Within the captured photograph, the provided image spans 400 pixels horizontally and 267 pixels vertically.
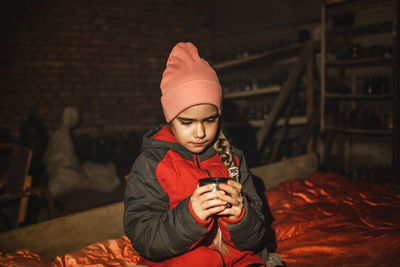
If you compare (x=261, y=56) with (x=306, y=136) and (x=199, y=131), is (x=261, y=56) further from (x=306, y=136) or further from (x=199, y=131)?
(x=199, y=131)

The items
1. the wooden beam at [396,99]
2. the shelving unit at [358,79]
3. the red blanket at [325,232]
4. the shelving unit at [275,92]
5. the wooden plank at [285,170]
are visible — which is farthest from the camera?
the shelving unit at [275,92]

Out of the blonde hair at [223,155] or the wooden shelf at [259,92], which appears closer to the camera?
the blonde hair at [223,155]

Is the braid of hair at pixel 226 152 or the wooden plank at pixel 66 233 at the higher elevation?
the braid of hair at pixel 226 152

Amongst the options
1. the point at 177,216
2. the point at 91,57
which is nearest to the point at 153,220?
the point at 177,216

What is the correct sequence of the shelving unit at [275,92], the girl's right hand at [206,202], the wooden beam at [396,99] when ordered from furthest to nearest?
the shelving unit at [275,92] → the wooden beam at [396,99] → the girl's right hand at [206,202]

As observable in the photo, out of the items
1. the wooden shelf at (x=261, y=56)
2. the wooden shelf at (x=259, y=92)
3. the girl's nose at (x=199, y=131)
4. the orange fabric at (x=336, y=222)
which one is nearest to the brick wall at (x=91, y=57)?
the wooden shelf at (x=261, y=56)

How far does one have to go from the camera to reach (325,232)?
5.35 ft

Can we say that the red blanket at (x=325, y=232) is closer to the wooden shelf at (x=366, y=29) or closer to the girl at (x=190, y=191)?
the girl at (x=190, y=191)

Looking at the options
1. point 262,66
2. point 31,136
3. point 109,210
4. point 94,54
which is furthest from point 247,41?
point 109,210

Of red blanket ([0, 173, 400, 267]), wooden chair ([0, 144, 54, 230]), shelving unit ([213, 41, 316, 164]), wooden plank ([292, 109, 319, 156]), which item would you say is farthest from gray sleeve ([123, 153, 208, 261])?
wooden plank ([292, 109, 319, 156])

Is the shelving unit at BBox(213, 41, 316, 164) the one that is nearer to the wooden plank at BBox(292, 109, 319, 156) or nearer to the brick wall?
the wooden plank at BBox(292, 109, 319, 156)

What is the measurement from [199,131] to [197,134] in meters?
0.01

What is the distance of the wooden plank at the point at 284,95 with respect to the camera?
13.2 ft

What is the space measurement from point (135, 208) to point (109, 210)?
0.68 m
